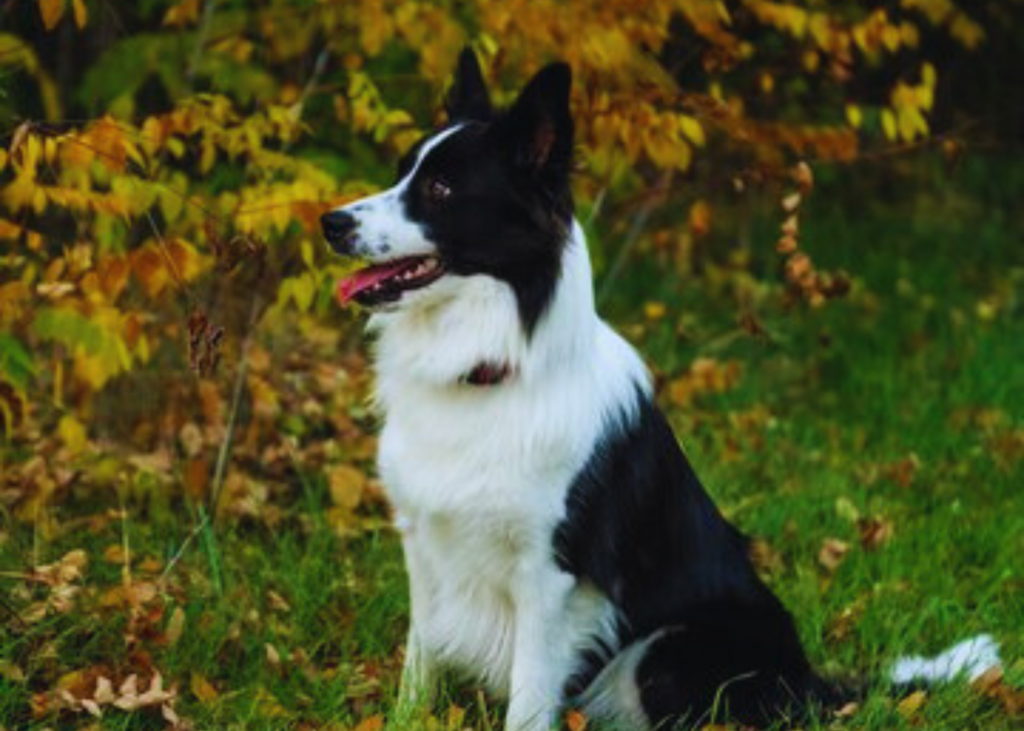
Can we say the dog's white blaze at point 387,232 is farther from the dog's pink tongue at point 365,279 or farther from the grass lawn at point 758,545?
the grass lawn at point 758,545

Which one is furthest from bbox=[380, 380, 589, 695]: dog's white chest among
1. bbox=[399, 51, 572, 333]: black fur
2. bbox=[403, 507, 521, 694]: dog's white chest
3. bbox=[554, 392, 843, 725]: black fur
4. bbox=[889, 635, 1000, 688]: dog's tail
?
bbox=[889, 635, 1000, 688]: dog's tail

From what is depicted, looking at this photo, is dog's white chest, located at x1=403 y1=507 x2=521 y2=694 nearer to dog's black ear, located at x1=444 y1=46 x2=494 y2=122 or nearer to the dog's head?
the dog's head

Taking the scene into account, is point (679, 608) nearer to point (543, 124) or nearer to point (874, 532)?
point (543, 124)

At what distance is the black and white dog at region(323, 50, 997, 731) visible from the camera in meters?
3.60

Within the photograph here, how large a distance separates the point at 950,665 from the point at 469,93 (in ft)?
6.28

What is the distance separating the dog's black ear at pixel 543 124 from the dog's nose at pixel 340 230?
41cm

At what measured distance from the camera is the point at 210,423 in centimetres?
538

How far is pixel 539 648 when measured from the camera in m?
3.71

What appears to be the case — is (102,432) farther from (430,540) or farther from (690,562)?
(690,562)

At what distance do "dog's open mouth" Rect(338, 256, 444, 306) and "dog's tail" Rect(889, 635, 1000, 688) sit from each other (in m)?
1.59

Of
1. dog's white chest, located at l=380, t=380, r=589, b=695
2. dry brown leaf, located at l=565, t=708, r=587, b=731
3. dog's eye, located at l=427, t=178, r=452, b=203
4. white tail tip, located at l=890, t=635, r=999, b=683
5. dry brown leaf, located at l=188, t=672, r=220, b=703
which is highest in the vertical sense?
dog's eye, located at l=427, t=178, r=452, b=203

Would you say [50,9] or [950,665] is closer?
[50,9]

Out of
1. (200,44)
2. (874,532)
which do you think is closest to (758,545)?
(874,532)

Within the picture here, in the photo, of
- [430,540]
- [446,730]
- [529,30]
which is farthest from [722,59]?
[446,730]
